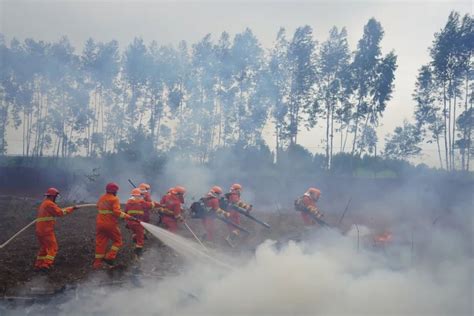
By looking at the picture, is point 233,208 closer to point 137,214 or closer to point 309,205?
point 309,205

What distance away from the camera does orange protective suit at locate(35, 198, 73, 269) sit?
9172 mm

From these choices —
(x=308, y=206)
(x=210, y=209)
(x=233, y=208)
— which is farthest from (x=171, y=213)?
(x=308, y=206)

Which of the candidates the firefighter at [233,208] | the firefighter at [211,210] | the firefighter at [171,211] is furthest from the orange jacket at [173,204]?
the firefighter at [233,208]

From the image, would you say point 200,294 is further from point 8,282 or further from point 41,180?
point 41,180

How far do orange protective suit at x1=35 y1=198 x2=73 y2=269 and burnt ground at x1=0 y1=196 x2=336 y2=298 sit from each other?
270 mm

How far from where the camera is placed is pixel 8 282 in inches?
327

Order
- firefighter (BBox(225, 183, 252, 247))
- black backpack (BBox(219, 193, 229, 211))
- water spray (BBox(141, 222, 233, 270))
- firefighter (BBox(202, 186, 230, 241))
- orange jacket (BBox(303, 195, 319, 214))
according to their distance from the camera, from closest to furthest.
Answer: water spray (BBox(141, 222, 233, 270)) → firefighter (BBox(202, 186, 230, 241)) → orange jacket (BBox(303, 195, 319, 214)) → firefighter (BBox(225, 183, 252, 247)) → black backpack (BBox(219, 193, 229, 211))

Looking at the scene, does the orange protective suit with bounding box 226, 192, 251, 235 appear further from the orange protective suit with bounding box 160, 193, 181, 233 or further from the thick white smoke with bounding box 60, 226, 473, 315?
the thick white smoke with bounding box 60, 226, 473, 315

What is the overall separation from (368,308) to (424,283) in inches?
76.4

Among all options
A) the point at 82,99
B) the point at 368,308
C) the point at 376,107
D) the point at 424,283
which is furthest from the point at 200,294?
the point at 82,99

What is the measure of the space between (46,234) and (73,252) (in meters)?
1.65

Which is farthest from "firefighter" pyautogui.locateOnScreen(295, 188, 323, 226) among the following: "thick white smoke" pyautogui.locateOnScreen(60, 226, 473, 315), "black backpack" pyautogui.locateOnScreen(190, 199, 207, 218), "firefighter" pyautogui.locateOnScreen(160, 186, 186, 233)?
"firefighter" pyautogui.locateOnScreen(160, 186, 186, 233)

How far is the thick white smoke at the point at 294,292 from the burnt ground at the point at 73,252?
91 cm

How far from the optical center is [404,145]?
31797 millimetres
